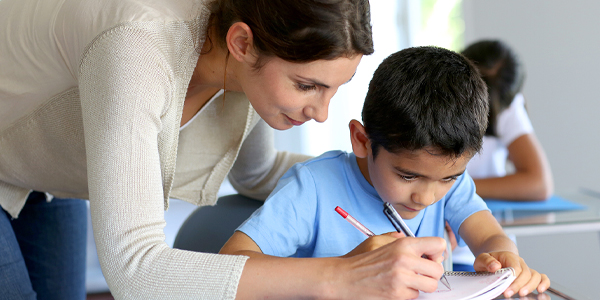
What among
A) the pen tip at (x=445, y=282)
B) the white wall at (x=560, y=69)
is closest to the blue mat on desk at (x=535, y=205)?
the pen tip at (x=445, y=282)

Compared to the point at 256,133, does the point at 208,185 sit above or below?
below

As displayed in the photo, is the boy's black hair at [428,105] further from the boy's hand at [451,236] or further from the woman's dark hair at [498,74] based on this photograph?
the woman's dark hair at [498,74]

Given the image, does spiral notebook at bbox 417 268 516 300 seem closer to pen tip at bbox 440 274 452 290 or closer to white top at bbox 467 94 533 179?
pen tip at bbox 440 274 452 290

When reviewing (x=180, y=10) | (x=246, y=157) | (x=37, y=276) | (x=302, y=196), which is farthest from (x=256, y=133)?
(x=37, y=276)

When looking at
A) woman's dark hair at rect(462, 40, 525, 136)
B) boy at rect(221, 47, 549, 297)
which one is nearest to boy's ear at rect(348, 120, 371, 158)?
boy at rect(221, 47, 549, 297)

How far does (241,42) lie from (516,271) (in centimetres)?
54

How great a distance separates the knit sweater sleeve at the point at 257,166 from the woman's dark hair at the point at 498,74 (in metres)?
0.95

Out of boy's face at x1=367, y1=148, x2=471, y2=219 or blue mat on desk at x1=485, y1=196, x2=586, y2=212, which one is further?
blue mat on desk at x1=485, y1=196, x2=586, y2=212

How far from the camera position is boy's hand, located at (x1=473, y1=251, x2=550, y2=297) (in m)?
0.74

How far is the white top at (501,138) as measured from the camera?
1820mm

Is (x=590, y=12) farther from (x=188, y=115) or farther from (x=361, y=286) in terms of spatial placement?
(x=361, y=286)

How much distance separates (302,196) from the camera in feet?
3.05

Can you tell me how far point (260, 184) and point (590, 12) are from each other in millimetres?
2204

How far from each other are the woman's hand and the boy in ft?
0.29
